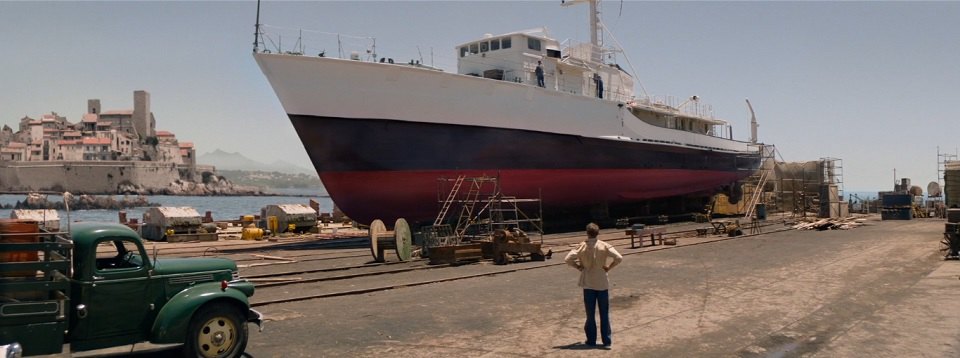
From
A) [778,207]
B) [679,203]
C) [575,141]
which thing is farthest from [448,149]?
[778,207]

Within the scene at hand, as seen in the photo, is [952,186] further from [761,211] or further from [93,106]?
[93,106]

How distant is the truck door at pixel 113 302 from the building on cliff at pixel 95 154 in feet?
486

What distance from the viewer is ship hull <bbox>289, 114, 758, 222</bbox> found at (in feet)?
76.0

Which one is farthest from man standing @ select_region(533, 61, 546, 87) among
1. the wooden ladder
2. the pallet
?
the pallet

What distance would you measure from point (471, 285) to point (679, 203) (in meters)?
30.2

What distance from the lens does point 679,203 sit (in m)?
40.3

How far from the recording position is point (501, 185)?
85.8 feet

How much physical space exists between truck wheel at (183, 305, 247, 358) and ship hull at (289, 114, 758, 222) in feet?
47.4

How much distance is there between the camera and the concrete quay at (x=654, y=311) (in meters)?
7.79

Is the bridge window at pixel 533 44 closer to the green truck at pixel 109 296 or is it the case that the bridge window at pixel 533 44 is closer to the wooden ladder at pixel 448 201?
the wooden ladder at pixel 448 201

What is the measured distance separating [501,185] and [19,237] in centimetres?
2076

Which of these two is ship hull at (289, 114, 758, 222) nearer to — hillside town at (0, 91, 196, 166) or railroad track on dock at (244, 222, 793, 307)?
railroad track on dock at (244, 222, 793, 307)

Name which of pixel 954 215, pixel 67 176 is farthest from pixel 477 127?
pixel 67 176

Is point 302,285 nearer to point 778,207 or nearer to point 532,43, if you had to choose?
point 532,43
